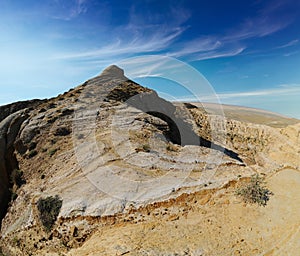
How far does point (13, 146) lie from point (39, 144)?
12.8ft

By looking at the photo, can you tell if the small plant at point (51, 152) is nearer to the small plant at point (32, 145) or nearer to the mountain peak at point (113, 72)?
the small plant at point (32, 145)

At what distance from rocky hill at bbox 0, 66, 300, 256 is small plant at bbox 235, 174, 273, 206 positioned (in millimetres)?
322

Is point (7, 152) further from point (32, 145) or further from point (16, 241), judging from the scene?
point (16, 241)

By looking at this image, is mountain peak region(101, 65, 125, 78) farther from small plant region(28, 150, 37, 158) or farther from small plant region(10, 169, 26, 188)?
small plant region(10, 169, 26, 188)

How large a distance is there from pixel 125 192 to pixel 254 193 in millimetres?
6941

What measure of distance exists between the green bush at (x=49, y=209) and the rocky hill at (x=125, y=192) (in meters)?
0.06

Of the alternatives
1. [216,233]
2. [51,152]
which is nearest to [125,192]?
[216,233]

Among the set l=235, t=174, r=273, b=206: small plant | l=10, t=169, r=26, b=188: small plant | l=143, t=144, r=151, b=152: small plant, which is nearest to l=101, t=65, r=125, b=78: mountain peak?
l=10, t=169, r=26, b=188: small plant

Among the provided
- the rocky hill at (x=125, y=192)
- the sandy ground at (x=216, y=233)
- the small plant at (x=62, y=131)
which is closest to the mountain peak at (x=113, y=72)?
the rocky hill at (x=125, y=192)

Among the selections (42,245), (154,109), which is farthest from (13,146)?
(154,109)

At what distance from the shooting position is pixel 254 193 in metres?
12.9

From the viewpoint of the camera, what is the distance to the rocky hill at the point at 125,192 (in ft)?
34.8

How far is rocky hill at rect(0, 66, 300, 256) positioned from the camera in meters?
10.6

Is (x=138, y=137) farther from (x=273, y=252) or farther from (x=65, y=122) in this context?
(x=273, y=252)
